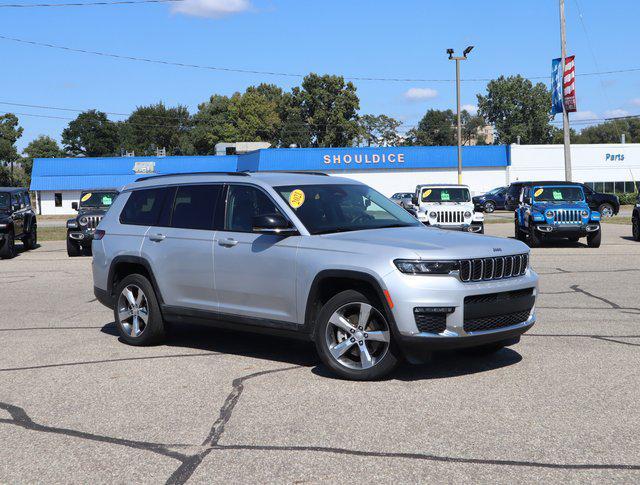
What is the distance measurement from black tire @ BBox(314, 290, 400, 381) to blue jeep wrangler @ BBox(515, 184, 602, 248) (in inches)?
591

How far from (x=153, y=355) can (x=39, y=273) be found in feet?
32.5

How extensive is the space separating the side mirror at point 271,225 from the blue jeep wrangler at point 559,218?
582 inches

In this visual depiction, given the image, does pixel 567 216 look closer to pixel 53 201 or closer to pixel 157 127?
pixel 53 201

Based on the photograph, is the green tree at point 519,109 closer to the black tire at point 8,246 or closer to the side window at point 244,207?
the black tire at point 8,246

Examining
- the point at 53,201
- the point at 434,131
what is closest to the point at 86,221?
the point at 53,201

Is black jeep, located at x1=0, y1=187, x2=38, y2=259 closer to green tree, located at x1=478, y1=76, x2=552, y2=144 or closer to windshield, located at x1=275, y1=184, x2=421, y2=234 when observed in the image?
windshield, located at x1=275, y1=184, x2=421, y2=234

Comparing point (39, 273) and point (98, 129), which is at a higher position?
point (98, 129)

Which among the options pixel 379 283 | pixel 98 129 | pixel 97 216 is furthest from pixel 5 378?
pixel 98 129

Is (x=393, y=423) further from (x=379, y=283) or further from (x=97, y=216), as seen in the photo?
(x=97, y=216)

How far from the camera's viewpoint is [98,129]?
424 ft

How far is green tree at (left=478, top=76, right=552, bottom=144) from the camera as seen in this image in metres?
116

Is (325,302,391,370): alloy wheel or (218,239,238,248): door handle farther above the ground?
(218,239,238,248): door handle

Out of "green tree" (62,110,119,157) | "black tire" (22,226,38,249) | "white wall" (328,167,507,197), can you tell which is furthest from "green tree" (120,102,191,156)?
"black tire" (22,226,38,249)

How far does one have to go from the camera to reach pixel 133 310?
26.9 ft
